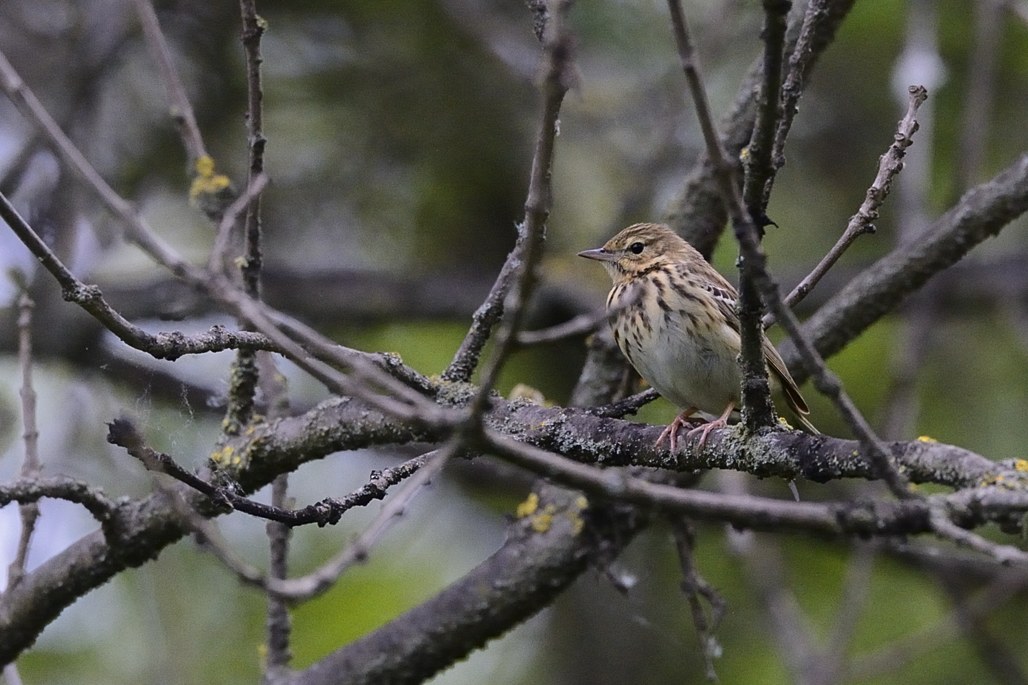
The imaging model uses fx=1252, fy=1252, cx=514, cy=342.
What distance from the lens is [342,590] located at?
23.5ft

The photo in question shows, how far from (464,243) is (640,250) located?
3.36m

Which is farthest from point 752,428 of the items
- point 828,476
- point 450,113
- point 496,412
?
point 450,113

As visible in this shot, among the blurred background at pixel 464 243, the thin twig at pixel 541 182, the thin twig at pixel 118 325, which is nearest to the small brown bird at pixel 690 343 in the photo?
the thin twig at pixel 118 325

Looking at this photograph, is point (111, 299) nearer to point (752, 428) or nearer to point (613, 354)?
point (613, 354)

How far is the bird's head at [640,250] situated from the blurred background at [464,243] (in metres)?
1.24

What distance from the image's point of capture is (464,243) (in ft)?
27.8

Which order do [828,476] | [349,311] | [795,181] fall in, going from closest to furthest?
[828,476], [349,311], [795,181]

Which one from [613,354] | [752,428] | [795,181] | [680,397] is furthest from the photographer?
[795,181]

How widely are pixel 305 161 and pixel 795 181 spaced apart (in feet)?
10.6

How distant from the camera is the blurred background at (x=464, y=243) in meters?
6.87

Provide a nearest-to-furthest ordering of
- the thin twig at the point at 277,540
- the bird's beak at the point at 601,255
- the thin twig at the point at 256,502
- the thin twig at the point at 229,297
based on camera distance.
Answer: the thin twig at the point at 229,297, the thin twig at the point at 256,502, the thin twig at the point at 277,540, the bird's beak at the point at 601,255

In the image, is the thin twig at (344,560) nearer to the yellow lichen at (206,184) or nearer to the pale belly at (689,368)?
the yellow lichen at (206,184)

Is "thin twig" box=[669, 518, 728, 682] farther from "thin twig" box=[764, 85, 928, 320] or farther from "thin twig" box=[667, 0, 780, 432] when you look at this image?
"thin twig" box=[764, 85, 928, 320]

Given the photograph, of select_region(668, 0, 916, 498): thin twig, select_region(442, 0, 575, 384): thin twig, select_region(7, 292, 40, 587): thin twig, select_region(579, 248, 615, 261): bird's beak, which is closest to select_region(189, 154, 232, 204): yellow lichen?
select_region(7, 292, 40, 587): thin twig
